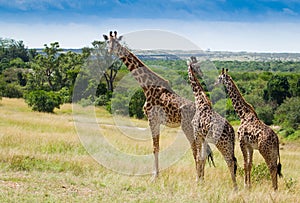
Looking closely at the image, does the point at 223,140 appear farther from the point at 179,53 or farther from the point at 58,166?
the point at 58,166

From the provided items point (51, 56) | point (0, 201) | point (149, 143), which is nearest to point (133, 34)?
point (0, 201)

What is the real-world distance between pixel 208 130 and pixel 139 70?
2.42 meters

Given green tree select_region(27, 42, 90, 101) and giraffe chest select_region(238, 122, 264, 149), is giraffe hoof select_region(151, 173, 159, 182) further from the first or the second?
green tree select_region(27, 42, 90, 101)

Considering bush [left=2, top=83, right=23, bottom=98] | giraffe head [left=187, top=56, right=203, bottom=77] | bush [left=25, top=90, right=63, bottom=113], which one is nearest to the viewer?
giraffe head [left=187, top=56, right=203, bottom=77]

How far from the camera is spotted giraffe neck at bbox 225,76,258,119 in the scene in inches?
370

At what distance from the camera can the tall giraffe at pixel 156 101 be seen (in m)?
10.3

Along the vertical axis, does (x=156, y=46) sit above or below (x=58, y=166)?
above

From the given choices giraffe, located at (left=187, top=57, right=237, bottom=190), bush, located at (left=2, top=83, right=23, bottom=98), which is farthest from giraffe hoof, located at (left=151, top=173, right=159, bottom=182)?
bush, located at (left=2, top=83, right=23, bottom=98)

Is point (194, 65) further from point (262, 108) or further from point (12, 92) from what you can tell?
point (12, 92)

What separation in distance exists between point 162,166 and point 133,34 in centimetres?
328

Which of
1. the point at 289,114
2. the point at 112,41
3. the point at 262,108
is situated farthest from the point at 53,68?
the point at 112,41

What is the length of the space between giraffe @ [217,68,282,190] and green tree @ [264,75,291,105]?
50.3 meters

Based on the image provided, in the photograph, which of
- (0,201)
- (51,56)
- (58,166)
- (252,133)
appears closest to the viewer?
(0,201)

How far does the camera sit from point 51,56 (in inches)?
2562
